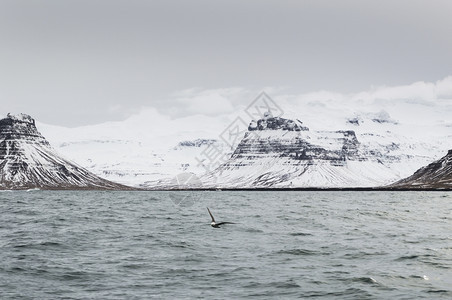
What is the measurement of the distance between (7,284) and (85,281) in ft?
16.2

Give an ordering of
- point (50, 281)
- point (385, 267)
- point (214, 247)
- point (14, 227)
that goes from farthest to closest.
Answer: point (14, 227), point (214, 247), point (385, 267), point (50, 281)

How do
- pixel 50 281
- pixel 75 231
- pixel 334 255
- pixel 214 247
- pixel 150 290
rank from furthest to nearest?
pixel 75 231, pixel 214 247, pixel 334 255, pixel 50 281, pixel 150 290

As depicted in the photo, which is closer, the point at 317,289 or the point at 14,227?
the point at 317,289

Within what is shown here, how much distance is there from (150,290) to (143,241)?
905 inches

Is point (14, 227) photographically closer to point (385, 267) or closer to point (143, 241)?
point (143, 241)

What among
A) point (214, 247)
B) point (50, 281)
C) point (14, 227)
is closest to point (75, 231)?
point (14, 227)

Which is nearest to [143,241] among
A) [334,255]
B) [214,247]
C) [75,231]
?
[214,247]

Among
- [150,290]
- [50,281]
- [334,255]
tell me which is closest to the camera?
[150,290]

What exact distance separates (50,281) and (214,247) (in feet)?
62.1

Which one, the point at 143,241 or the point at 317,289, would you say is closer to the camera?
the point at 317,289

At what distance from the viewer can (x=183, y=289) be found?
39.2 meters

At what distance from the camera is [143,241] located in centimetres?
6150

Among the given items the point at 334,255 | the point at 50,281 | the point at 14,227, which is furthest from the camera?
the point at 14,227

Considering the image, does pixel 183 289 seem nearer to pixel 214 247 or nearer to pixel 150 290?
pixel 150 290
